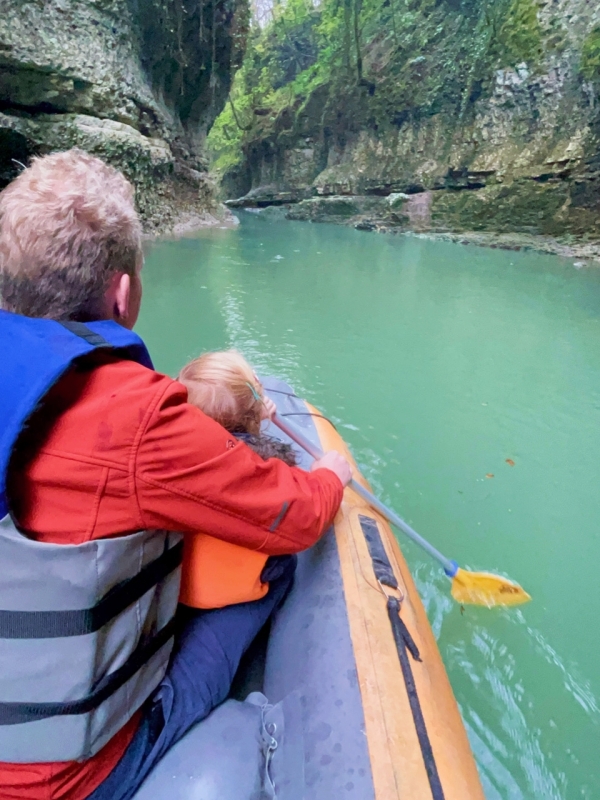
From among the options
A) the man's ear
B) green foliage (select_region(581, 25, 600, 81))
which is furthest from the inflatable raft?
green foliage (select_region(581, 25, 600, 81))

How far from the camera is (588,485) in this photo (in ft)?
9.28

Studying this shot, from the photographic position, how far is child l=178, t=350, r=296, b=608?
3.49ft

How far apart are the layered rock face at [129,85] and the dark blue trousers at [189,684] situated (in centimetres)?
841

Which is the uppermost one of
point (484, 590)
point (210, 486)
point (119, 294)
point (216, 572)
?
point (119, 294)

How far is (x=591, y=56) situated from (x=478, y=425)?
12.0 meters

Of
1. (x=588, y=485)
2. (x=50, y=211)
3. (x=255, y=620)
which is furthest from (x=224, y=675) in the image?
(x=588, y=485)

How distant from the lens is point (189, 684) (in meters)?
1.00

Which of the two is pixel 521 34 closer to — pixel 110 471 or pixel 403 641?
pixel 403 641

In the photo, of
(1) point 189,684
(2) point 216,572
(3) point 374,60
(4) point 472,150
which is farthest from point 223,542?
(3) point 374,60

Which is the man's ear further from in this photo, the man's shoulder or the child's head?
the child's head

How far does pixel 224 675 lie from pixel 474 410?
292cm

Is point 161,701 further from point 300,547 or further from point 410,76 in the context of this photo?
point 410,76

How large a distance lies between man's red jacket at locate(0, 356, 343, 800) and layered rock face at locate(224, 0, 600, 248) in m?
13.6

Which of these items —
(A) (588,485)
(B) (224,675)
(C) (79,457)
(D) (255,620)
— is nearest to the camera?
(C) (79,457)
